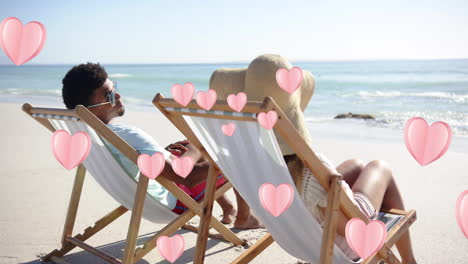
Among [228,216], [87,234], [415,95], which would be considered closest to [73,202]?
[87,234]

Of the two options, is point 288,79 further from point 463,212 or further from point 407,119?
point 407,119

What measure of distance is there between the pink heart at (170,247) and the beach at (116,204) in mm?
50

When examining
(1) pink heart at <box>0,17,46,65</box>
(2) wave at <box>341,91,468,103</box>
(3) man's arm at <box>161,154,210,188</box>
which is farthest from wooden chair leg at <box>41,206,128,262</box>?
A: (2) wave at <box>341,91,468,103</box>

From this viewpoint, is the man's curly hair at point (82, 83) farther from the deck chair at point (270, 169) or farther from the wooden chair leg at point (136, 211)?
the deck chair at point (270, 169)

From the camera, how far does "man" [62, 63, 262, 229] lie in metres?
2.59

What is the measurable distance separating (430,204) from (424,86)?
19.3 m

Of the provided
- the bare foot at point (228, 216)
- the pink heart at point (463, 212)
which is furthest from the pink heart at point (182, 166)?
the pink heart at point (463, 212)

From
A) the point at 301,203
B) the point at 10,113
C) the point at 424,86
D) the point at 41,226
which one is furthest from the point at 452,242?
the point at 424,86

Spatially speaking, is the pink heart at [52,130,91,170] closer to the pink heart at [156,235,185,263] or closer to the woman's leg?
the pink heart at [156,235,185,263]

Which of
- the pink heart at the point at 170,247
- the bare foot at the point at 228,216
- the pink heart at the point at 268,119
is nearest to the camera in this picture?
the pink heart at the point at 268,119

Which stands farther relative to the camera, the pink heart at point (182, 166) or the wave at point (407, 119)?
the wave at point (407, 119)

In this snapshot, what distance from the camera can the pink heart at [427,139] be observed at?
96.0 inches

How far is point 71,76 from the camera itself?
2.79 m

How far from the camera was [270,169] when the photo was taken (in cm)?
199
